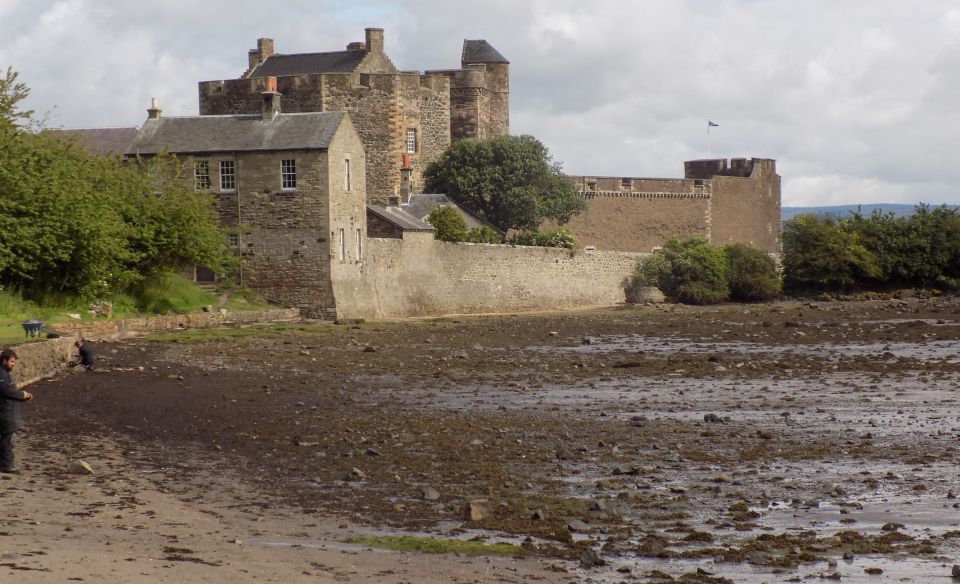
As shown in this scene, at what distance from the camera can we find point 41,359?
20.5 meters

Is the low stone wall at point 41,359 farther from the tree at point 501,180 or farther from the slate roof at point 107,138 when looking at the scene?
the tree at point 501,180

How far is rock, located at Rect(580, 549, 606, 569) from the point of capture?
32.6 feet

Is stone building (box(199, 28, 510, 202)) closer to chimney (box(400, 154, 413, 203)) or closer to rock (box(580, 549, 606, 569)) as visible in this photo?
chimney (box(400, 154, 413, 203))

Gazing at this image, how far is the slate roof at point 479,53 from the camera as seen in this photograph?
6353 centimetres

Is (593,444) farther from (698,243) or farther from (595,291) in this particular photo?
(698,243)

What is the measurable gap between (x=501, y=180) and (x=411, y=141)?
4234 mm

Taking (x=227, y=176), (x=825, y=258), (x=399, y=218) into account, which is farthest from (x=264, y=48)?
(x=825, y=258)

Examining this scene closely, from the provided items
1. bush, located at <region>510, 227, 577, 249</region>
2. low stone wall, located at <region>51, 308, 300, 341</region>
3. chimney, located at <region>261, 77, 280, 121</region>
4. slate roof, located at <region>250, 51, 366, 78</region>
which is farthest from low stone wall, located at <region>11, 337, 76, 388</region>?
slate roof, located at <region>250, 51, 366, 78</region>

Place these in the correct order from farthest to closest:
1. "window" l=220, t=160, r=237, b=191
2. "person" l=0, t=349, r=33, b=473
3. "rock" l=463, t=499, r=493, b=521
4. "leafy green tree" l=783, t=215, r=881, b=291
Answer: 1. "leafy green tree" l=783, t=215, r=881, b=291
2. "window" l=220, t=160, r=237, b=191
3. "person" l=0, t=349, r=33, b=473
4. "rock" l=463, t=499, r=493, b=521

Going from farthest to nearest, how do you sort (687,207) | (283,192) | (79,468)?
(687,207), (283,192), (79,468)

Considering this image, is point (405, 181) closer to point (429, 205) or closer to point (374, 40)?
point (429, 205)

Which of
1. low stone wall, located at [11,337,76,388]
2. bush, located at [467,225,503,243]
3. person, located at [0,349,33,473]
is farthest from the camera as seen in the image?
bush, located at [467,225,503,243]

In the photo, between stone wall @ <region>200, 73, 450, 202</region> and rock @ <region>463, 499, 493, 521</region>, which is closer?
rock @ <region>463, 499, 493, 521</region>

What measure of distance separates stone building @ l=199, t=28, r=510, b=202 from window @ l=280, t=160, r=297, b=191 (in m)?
14.3
